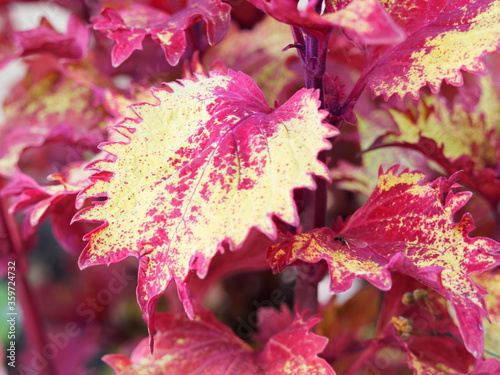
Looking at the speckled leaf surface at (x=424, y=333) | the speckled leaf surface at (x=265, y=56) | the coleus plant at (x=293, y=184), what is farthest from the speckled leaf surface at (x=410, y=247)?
the speckled leaf surface at (x=265, y=56)

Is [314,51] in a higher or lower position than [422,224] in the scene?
higher

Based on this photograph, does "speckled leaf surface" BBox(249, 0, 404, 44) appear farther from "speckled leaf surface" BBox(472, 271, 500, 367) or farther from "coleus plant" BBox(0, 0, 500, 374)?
"speckled leaf surface" BBox(472, 271, 500, 367)

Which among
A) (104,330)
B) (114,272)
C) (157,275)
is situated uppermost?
(157,275)

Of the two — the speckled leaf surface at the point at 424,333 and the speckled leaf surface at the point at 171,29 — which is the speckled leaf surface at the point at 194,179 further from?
the speckled leaf surface at the point at 424,333

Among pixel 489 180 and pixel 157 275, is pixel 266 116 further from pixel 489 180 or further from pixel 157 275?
pixel 489 180

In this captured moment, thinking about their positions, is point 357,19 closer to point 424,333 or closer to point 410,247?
point 410,247

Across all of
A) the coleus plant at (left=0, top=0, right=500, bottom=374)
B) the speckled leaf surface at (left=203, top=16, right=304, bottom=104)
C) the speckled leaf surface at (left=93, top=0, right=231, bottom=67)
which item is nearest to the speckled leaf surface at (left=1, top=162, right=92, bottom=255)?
the coleus plant at (left=0, top=0, right=500, bottom=374)

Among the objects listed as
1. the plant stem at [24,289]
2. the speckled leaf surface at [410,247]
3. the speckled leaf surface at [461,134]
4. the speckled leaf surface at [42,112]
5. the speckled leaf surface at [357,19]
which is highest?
the speckled leaf surface at [357,19]

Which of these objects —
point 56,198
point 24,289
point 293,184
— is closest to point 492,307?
point 293,184

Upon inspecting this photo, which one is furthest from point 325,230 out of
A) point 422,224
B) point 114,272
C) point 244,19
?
point 114,272
